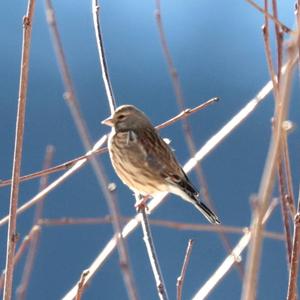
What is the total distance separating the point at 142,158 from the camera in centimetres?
371

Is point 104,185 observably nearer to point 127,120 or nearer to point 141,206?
→ point 141,206

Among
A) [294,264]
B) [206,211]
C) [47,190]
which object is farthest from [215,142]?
[206,211]

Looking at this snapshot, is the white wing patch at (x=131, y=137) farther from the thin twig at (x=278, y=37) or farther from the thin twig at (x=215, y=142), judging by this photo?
the thin twig at (x=278, y=37)

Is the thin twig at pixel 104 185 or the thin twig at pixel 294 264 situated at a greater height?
the thin twig at pixel 104 185

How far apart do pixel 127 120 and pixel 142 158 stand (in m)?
0.25

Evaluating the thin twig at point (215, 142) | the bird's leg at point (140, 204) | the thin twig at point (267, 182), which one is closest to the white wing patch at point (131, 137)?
the bird's leg at point (140, 204)

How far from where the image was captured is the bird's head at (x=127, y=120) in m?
3.38

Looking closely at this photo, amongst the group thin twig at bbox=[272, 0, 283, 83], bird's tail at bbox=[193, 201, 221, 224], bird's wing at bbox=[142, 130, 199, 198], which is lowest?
bird's tail at bbox=[193, 201, 221, 224]

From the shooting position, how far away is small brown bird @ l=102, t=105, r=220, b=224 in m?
3.54

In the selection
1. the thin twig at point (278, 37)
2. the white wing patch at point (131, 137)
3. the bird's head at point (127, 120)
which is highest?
the thin twig at point (278, 37)

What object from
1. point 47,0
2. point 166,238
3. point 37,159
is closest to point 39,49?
point 37,159

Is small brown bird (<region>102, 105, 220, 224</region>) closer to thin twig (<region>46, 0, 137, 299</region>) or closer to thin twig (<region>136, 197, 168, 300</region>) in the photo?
thin twig (<region>136, 197, 168, 300</region>)

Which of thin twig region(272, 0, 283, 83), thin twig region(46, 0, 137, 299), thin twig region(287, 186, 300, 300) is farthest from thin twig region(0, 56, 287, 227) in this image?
thin twig region(287, 186, 300, 300)

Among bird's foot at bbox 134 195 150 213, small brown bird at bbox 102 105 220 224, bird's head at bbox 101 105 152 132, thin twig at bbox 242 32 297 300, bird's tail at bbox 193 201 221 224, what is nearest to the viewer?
thin twig at bbox 242 32 297 300
